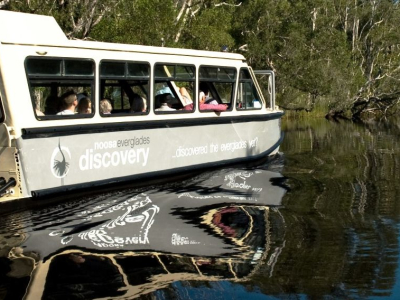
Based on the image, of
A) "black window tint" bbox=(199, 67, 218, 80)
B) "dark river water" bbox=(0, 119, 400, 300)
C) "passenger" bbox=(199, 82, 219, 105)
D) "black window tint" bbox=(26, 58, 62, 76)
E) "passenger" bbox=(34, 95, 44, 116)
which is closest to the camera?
"dark river water" bbox=(0, 119, 400, 300)

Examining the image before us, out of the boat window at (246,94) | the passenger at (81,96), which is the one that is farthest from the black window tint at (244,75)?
the passenger at (81,96)

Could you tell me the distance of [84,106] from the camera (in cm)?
1042

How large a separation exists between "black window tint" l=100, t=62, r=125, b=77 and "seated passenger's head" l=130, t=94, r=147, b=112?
2.21ft

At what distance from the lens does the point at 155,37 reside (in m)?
28.7

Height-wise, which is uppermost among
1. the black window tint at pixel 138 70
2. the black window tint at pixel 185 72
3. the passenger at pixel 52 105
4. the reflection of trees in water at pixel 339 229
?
the black window tint at pixel 138 70

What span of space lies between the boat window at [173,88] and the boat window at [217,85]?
25cm

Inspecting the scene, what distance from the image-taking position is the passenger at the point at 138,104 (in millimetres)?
11359

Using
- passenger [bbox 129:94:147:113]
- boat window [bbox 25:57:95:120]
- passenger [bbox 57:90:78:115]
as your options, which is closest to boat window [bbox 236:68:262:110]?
passenger [bbox 129:94:147:113]

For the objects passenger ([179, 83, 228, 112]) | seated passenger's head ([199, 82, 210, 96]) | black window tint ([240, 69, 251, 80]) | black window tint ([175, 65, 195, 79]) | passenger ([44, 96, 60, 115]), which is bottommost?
passenger ([179, 83, 228, 112])

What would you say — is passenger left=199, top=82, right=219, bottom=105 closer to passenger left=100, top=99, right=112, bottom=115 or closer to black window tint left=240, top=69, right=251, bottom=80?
black window tint left=240, top=69, right=251, bottom=80

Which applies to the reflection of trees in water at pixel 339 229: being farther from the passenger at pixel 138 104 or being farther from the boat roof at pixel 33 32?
the boat roof at pixel 33 32

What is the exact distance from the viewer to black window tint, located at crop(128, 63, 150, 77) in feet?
36.1

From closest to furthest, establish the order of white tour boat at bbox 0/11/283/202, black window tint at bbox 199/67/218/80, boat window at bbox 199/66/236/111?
1. white tour boat at bbox 0/11/283/202
2. black window tint at bbox 199/67/218/80
3. boat window at bbox 199/66/236/111

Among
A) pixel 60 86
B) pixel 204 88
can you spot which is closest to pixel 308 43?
pixel 204 88
